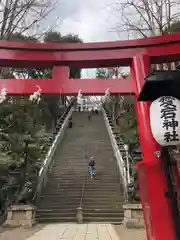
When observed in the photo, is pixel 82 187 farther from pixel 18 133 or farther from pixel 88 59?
pixel 88 59

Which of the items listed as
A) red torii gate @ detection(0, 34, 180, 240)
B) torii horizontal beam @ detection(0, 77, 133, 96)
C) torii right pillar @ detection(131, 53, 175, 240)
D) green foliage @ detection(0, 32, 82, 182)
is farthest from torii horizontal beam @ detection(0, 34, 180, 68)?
green foliage @ detection(0, 32, 82, 182)

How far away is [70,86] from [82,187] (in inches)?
371

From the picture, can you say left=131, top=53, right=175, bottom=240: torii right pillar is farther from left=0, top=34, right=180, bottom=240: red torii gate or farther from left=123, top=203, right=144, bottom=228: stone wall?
left=123, top=203, right=144, bottom=228: stone wall

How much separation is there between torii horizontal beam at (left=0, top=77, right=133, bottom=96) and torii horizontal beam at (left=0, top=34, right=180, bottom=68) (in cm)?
43

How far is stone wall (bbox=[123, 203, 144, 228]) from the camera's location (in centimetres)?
1189

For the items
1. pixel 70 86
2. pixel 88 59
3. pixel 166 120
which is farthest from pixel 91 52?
pixel 166 120

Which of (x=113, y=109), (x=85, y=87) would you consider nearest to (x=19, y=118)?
(x=85, y=87)

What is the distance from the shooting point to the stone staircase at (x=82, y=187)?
13.8 meters

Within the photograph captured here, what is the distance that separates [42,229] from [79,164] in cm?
746

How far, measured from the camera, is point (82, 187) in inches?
630

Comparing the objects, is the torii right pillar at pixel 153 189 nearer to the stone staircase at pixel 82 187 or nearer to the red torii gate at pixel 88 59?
the red torii gate at pixel 88 59

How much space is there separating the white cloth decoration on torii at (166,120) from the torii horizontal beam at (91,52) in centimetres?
224

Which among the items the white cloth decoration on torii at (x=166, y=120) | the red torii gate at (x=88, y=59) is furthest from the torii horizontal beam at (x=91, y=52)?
the white cloth decoration on torii at (x=166, y=120)

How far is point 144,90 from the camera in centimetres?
527
